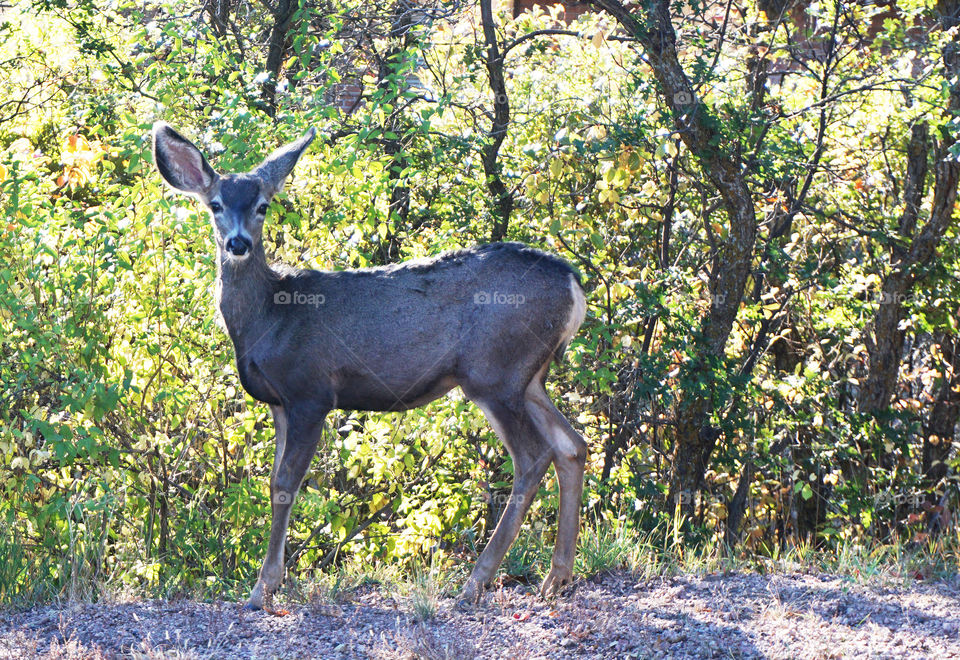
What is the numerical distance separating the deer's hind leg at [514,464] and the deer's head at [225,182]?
1.53 metres

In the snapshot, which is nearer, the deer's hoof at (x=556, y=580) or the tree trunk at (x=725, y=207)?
the deer's hoof at (x=556, y=580)

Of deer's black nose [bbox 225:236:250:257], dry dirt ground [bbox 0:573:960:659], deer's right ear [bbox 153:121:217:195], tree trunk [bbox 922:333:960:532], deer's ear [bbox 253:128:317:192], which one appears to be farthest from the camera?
tree trunk [bbox 922:333:960:532]

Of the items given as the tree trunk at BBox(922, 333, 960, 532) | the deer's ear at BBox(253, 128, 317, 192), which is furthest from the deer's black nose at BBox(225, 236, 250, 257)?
the tree trunk at BBox(922, 333, 960, 532)

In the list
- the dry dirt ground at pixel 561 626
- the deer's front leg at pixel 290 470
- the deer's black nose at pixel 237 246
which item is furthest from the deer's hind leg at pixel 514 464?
the deer's black nose at pixel 237 246

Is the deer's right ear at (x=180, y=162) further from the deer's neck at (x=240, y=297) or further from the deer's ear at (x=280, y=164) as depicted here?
the deer's neck at (x=240, y=297)

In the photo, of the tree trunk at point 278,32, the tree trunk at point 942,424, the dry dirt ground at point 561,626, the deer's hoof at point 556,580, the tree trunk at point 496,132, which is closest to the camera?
the dry dirt ground at point 561,626

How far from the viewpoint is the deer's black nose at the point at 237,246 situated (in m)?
5.85

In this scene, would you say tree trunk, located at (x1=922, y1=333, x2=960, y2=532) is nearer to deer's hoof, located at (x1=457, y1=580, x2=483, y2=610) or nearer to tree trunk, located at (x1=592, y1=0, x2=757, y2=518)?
tree trunk, located at (x1=592, y1=0, x2=757, y2=518)

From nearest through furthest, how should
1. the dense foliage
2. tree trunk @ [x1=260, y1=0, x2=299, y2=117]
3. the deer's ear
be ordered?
1. the deer's ear
2. the dense foliage
3. tree trunk @ [x1=260, y1=0, x2=299, y2=117]

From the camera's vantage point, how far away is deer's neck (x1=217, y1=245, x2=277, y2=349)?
247 inches

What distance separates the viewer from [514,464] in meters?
6.21

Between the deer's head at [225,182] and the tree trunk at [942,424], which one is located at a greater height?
the deer's head at [225,182]

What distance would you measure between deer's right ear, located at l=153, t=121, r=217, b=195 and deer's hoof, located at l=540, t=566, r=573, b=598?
9.17 feet

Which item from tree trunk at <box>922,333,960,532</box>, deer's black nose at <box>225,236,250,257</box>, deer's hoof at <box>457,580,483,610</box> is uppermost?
deer's black nose at <box>225,236,250,257</box>
